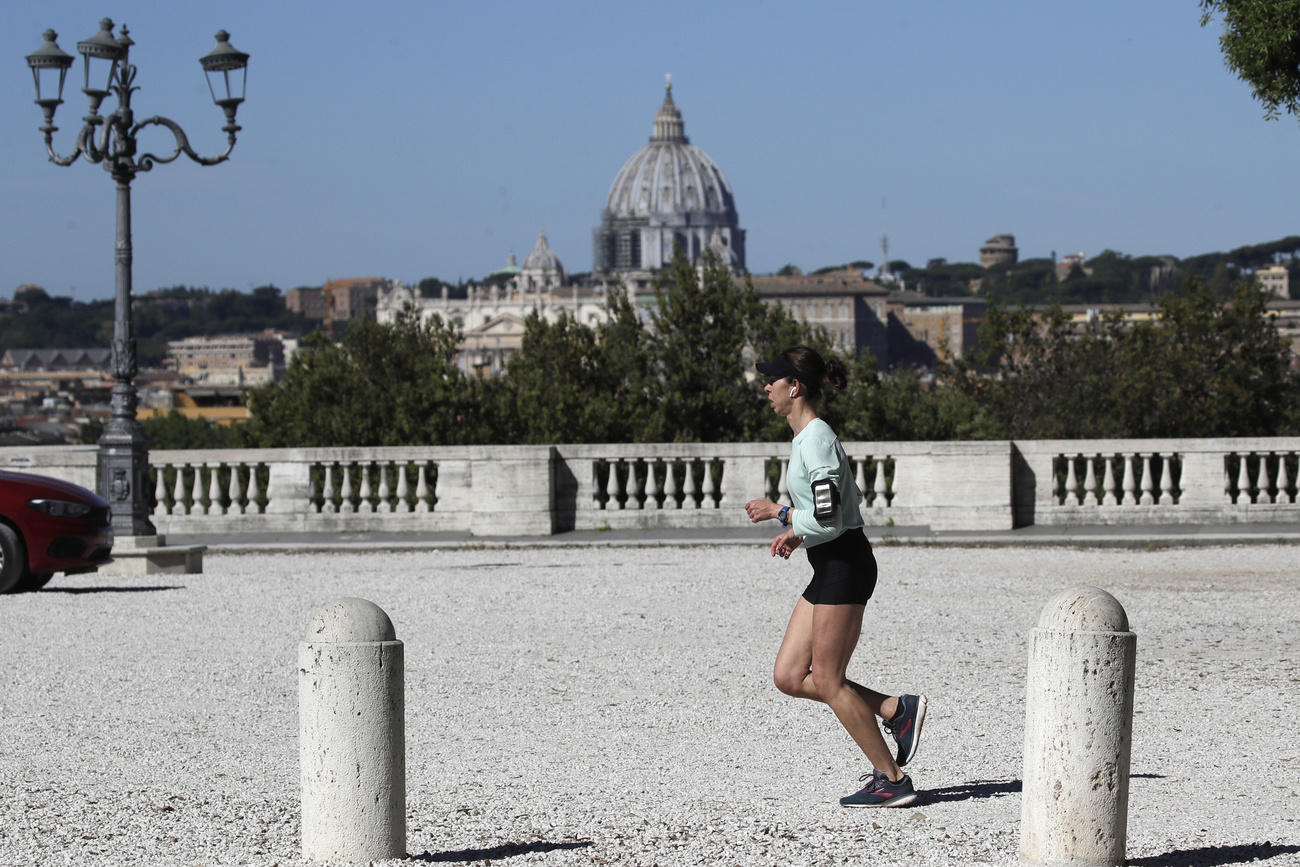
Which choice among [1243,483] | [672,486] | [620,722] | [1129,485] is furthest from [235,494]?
[620,722]

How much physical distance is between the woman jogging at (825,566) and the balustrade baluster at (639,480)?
39.6ft

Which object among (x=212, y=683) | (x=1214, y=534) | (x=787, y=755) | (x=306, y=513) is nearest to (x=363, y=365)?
(x=306, y=513)

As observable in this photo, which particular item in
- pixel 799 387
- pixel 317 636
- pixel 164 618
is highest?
pixel 799 387

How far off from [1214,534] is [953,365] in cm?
3133

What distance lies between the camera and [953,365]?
47.8 m

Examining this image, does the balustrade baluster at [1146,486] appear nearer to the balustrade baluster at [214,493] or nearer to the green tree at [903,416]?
the green tree at [903,416]

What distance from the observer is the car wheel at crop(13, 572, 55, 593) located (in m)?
13.3

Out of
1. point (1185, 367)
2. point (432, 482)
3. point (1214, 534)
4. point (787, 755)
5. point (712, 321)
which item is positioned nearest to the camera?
point (787, 755)

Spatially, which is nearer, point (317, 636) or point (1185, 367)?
point (317, 636)

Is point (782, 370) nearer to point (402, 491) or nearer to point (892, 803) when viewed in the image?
point (892, 803)

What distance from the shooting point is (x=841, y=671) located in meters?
6.27

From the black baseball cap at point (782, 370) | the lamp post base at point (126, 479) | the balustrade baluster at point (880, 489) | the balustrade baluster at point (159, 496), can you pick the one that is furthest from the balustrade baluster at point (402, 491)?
the black baseball cap at point (782, 370)

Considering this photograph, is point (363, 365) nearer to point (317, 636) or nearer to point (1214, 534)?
point (1214, 534)

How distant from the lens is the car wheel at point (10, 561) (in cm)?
1300
